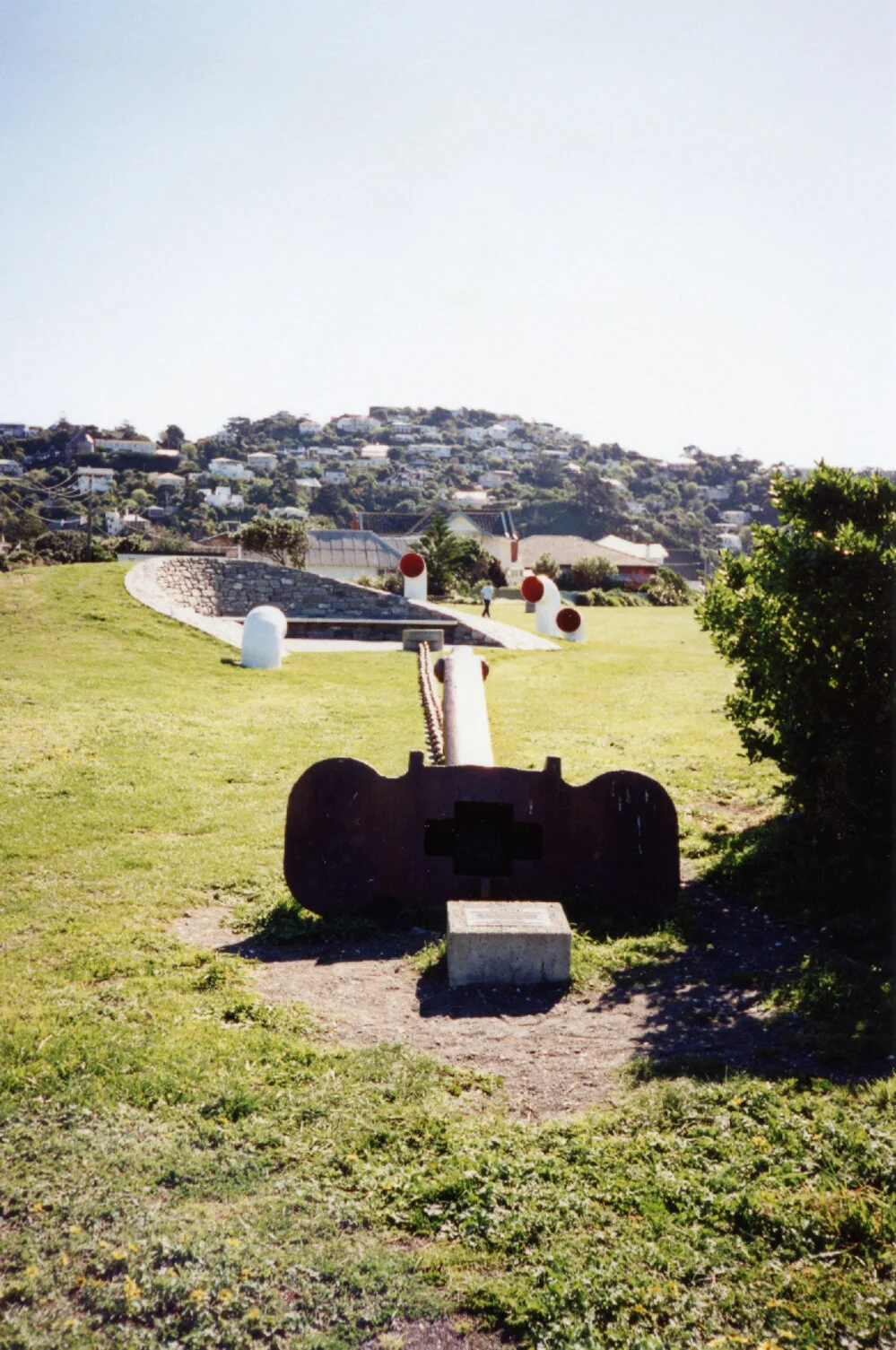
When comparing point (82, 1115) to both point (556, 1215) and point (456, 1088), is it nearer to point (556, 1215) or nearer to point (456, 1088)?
point (456, 1088)

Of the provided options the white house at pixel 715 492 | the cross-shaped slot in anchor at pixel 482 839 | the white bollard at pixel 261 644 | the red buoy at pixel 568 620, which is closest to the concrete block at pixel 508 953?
the cross-shaped slot in anchor at pixel 482 839

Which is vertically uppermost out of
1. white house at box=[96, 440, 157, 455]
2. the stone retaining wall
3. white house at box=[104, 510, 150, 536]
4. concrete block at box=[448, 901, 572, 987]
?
white house at box=[96, 440, 157, 455]

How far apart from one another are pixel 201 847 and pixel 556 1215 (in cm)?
507

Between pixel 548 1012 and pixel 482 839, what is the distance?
1649 mm

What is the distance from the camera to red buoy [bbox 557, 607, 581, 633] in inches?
984

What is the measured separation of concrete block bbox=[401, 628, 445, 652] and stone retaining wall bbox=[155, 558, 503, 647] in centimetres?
384

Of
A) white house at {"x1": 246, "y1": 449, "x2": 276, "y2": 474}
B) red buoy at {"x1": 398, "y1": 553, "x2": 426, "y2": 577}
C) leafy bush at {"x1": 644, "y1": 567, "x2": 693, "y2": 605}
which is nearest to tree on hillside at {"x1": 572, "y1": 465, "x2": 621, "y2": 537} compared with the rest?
leafy bush at {"x1": 644, "y1": 567, "x2": 693, "y2": 605}

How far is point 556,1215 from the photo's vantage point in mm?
3432

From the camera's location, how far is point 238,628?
2269cm

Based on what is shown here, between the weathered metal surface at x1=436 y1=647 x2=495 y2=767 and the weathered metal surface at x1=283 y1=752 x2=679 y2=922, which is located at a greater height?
the weathered metal surface at x1=436 y1=647 x2=495 y2=767

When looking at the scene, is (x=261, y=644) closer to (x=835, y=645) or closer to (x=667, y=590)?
(x=835, y=645)

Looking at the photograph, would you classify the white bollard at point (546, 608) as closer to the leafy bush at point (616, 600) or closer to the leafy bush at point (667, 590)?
the leafy bush at point (616, 600)

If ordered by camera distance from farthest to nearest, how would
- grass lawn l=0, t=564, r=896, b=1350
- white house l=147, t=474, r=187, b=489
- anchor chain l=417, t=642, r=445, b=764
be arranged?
white house l=147, t=474, r=187, b=489 < anchor chain l=417, t=642, r=445, b=764 < grass lawn l=0, t=564, r=896, b=1350

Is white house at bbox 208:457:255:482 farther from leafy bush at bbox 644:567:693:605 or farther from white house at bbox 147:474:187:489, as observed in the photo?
leafy bush at bbox 644:567:693:605
